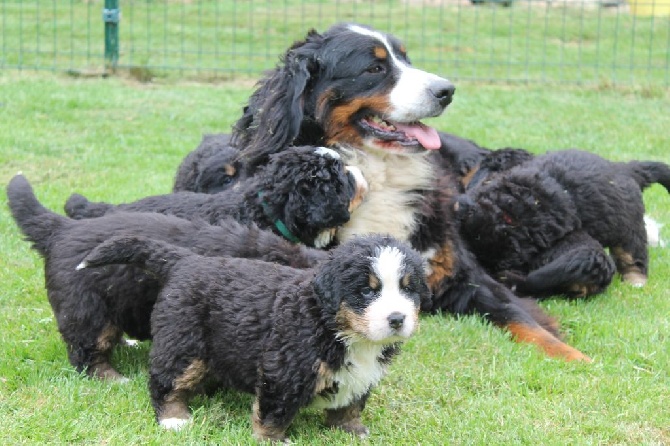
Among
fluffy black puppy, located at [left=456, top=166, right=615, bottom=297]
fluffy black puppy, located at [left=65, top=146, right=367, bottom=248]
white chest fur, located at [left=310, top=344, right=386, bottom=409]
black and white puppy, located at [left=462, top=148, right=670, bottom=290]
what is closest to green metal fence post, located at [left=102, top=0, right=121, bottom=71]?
black and white puppy, located at [left=462, top=148, right=670, bottom=290]

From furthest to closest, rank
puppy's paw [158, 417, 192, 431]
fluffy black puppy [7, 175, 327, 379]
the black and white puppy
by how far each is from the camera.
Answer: the black and white puppy → fluffy black puppy [7, 175, 327, 379] → puppy's paw [158, 417, 192, 431]

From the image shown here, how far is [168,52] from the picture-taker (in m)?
13.0

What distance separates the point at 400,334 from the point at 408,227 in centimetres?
182

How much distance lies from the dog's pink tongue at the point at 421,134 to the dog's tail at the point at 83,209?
1543 millimetres

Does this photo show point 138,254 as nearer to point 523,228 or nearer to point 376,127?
point 376,127

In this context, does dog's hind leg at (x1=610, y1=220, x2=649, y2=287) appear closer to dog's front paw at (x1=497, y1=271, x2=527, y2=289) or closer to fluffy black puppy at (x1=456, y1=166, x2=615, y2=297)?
fluffy black puppy at (x1=456, y1=166, x2=615, y2=297)

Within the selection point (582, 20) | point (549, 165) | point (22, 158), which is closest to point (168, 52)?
point (22, 158)

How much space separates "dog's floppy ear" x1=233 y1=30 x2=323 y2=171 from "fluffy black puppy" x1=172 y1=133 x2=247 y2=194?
0.40 meters

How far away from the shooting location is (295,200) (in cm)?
453

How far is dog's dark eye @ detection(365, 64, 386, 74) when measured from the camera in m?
5.05

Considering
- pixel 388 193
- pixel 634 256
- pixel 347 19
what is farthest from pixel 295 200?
pixel 347 19

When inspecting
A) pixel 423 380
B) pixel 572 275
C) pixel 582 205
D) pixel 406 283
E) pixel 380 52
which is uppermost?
pixel 380 52

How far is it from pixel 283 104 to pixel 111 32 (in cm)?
722

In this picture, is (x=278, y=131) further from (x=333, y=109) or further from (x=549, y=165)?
(x=549, y=165)
